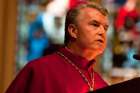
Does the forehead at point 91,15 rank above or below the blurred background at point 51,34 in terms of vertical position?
above

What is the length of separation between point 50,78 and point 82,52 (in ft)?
0.68

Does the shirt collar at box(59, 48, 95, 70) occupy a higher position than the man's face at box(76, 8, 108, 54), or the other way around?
the man's face at box(76, 8, 108, 54)

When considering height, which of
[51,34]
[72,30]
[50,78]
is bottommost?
[51,34]

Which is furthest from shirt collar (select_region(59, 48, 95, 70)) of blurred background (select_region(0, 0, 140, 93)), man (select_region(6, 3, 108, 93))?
blurred background (select_region(0, 0, 140, 93))

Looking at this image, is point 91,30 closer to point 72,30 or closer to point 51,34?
point 72,30

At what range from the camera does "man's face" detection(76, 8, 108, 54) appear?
2375mm

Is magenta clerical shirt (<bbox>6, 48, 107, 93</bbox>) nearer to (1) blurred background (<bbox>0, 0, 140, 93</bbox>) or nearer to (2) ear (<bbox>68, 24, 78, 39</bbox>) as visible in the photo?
(2) ear (<bbox>68, 24, 78, 39</bbox>)

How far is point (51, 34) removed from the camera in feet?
19.1

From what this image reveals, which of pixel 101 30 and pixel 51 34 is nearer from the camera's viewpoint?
pixel 101 30

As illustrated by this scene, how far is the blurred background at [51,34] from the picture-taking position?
18.3 feet

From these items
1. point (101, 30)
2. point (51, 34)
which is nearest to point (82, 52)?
point (101, 30)

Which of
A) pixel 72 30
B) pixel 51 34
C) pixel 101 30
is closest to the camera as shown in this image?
pixel 101 30

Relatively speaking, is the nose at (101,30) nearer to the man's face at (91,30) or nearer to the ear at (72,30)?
the man's face at (91,30)

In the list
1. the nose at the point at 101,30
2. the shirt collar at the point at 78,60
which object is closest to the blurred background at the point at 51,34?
the shirt collar at the point at 78,60
